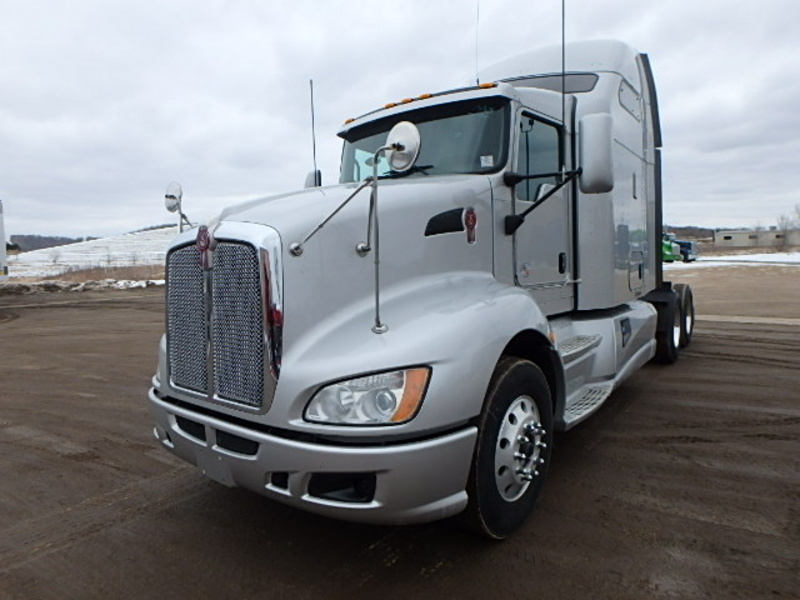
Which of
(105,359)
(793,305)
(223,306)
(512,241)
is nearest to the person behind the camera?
(223,306)

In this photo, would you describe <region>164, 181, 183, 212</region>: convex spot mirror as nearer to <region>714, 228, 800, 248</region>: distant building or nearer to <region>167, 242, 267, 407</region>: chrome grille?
<region>167, 242, 267, 407</region>: chrome grille

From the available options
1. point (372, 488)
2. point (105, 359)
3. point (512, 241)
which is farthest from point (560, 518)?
point (105, 359)

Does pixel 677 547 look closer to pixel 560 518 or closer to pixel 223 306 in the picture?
pixel 560 518

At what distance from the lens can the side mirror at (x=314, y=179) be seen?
18.7ft

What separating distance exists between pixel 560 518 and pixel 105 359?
7658 mm

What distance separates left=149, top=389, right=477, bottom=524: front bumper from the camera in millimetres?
2475

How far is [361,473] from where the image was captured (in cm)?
249

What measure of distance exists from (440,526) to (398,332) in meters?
1.27

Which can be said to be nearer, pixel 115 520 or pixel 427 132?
pixel 115 520

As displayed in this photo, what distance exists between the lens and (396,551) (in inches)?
119

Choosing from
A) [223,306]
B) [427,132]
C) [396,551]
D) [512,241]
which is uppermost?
[427,132]

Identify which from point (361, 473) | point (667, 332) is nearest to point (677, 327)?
point (667, 332)

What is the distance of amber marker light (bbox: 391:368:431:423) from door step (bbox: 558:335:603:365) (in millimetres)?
1757

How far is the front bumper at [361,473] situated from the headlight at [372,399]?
12 cm
